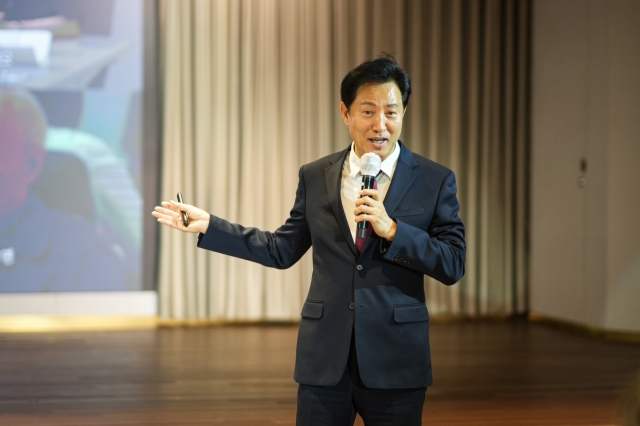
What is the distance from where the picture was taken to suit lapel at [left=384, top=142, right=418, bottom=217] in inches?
75.8

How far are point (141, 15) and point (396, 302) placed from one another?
18.4ft

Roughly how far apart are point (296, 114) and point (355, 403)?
528 cm

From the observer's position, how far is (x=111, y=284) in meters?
6.88

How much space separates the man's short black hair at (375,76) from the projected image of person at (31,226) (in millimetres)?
5252

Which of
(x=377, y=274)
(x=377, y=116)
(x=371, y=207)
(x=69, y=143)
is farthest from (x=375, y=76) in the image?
(x=69, y=143)

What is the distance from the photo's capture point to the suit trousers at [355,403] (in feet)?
6.19

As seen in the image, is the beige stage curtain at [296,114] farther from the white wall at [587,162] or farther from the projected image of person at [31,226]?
the projected image of person at [31,226]

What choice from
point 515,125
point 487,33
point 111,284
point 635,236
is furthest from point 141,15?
point 635,236

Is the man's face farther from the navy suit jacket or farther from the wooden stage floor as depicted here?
the wooden stage floor

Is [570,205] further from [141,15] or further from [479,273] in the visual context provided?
[141,15]

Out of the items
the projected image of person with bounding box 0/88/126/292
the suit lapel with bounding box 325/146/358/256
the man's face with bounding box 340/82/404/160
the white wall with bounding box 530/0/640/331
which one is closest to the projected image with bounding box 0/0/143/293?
the projected image of person with bounding box 0/88/126/292

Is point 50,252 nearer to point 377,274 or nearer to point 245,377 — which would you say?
point 245,377

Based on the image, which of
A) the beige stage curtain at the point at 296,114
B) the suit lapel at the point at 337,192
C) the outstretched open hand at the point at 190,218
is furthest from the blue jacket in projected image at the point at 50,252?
the suit lapel at the point at 337,192

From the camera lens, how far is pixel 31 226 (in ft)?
22.0
